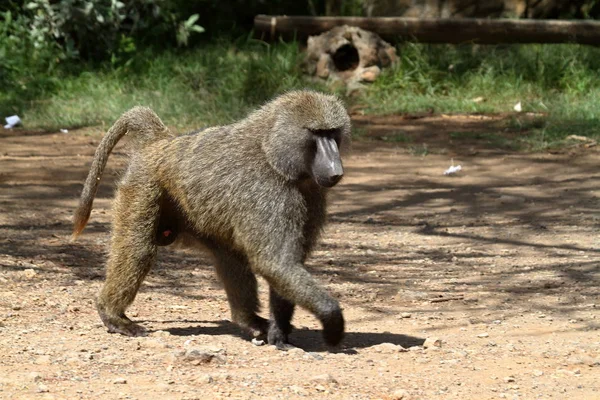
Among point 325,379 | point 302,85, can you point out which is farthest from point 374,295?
point 302,85

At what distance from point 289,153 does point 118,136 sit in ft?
3.37

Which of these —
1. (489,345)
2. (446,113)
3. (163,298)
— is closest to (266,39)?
(446,113)

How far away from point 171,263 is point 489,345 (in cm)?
231

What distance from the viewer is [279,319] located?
4.61 metres

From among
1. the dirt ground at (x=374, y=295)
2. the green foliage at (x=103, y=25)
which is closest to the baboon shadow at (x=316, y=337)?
the dirt ground at (x=374, y=295)

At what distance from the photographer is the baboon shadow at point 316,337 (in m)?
4.65

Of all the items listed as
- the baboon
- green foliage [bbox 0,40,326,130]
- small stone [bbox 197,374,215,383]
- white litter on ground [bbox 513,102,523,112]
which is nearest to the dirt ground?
small stone [bbox 197,374,215,383]

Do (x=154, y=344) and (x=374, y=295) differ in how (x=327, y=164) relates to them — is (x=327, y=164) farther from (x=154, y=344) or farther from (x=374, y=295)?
(x=374, y=295)

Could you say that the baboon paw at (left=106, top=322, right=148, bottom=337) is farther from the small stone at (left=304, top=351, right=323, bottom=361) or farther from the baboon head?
the baboon head

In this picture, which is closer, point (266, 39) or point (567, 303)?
point (567, 303)

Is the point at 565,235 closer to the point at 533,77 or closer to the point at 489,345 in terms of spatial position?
the point at 489,345

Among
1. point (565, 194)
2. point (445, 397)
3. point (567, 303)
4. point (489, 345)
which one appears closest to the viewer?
point (445, 397)

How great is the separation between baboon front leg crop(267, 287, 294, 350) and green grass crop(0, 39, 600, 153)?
546 centimetres

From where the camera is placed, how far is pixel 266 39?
40.6 ft
